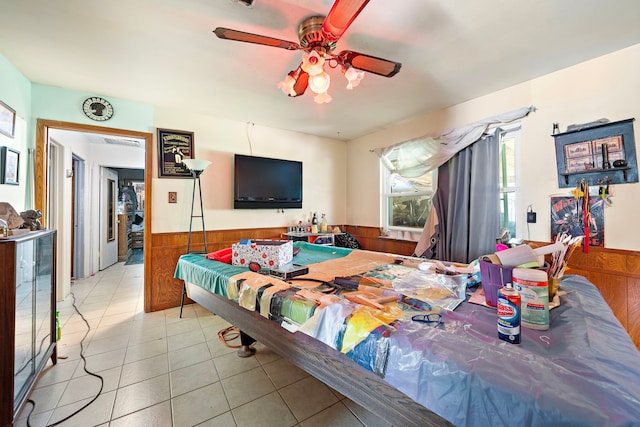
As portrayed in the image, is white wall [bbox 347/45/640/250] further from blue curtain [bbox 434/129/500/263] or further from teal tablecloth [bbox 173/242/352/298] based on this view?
teal tablecloth [bbox 173/242/352/298]

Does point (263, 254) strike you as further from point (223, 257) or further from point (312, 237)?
point (312, 237)

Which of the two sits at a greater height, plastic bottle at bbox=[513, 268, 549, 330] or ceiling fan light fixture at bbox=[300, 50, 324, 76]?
ceiling fan light fixture at bbox=[300, 50, 324, 76]

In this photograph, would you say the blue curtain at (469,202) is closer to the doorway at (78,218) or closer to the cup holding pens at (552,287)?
the cup holding pens at (552,287)

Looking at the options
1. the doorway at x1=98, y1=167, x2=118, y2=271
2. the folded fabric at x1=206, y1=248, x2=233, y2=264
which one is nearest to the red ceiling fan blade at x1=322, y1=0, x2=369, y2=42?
the folded fabric at x1=206, y1=248, x2=233, y2=264

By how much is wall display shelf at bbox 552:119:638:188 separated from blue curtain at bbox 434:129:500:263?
538mm

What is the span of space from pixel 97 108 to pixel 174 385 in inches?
115

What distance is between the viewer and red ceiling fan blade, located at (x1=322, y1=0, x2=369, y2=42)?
3.86 feet

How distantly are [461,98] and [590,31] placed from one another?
3.80 feet

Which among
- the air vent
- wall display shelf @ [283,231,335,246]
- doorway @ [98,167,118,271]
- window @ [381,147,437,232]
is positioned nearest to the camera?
window @ [381,147,437,232]

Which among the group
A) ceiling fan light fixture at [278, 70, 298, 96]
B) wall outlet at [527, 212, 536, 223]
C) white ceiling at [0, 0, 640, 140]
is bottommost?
wall outlet at [527, 212, 536, 223]

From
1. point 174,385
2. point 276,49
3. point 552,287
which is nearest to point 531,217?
point 552,287

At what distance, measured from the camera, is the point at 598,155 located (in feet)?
6.94

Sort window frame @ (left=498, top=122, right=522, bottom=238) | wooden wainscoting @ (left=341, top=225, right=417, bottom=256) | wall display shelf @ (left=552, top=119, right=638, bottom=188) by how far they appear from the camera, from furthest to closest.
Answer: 1. wooden wainscoting @ (left=341, top=225, right=417, bottom=256)
2. window frame @ (left=498, top=122, right=522, bottom=238)
3. wall display shelf @ (left=552, top=119, right=638, bottom=188)

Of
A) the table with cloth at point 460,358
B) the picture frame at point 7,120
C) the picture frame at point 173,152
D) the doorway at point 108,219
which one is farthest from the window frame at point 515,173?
the doorway at point 108,219
